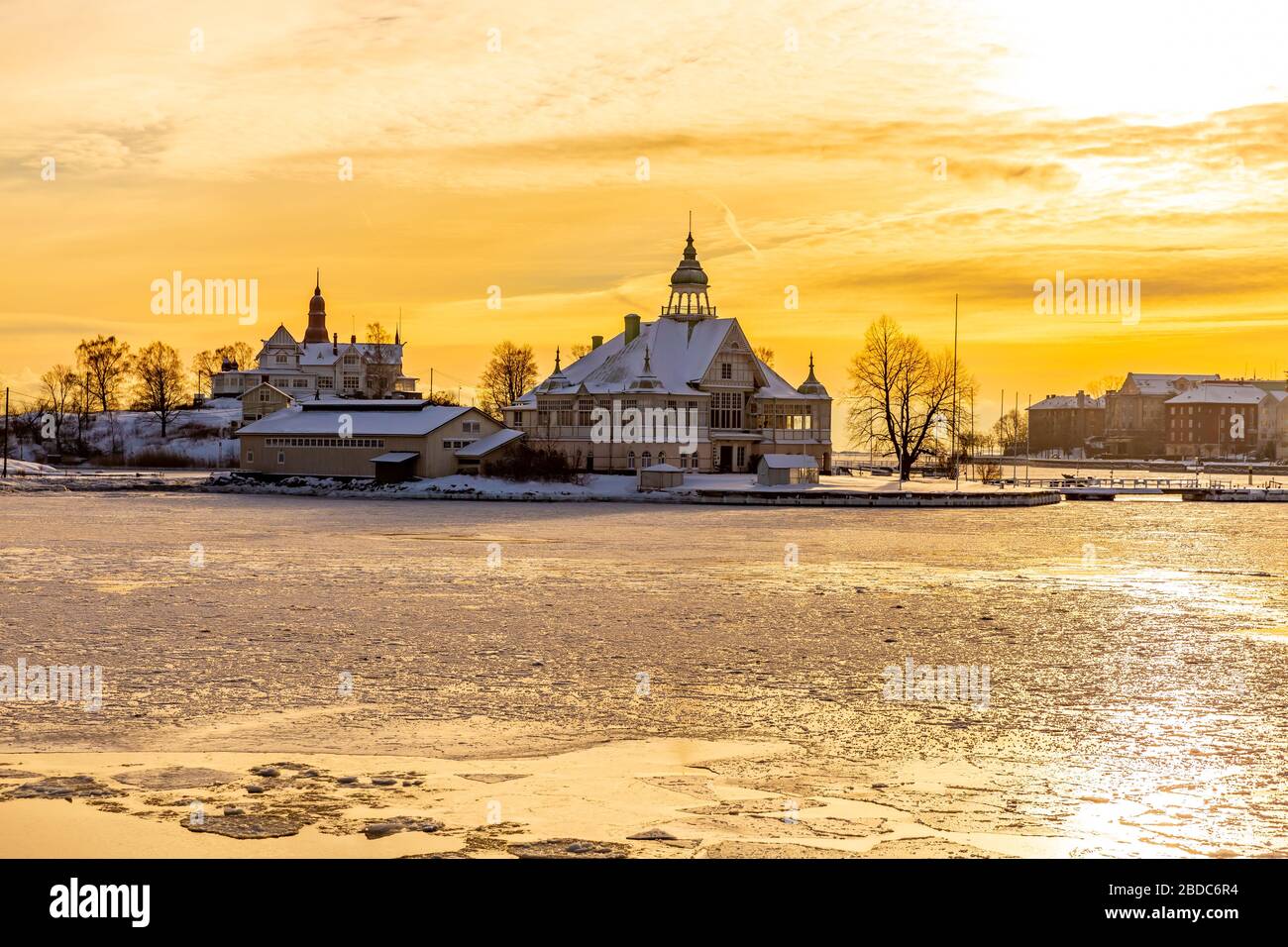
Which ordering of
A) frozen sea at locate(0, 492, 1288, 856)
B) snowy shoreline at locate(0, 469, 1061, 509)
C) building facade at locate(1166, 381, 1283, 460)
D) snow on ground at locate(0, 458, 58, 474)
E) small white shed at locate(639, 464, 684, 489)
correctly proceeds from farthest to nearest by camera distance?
building facade at locate(1166, 381, 1283, 460) → snow on ground at locate(0, 458, 58, 474) → small white shed at locate(639, 464, 684, 489) → snowy shoreline at locate(0, 469, 1061, 509) → frozen sea at locate(0, 492, 1288, 856)

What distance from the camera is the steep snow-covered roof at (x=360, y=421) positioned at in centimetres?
→ 8200

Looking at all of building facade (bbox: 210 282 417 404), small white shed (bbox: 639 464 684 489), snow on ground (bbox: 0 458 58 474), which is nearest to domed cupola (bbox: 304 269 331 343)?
building facade (bbox: 210 282 417 404)

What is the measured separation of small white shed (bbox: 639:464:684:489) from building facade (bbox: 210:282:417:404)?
70806mm

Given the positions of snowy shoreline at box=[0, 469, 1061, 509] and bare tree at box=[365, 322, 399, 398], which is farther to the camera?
bare tree at box=[365, 322, 399, 398]

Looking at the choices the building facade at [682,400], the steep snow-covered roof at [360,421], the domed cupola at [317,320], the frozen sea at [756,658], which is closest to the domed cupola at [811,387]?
the building facade at [682,400]

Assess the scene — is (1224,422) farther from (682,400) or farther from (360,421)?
(360,421)

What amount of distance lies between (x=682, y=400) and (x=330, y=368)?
7625 centimetres

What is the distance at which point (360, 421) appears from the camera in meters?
85.5

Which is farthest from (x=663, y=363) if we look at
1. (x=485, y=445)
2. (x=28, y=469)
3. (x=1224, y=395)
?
(x=1224, y=395)

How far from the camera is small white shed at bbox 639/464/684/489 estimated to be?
240ft

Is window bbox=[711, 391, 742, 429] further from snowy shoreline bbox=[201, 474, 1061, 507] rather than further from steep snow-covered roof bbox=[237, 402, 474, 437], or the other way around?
steep snow-covered roof bbox=[237, 402, 474, 437]

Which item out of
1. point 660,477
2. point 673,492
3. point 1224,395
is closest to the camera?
point 673,492
